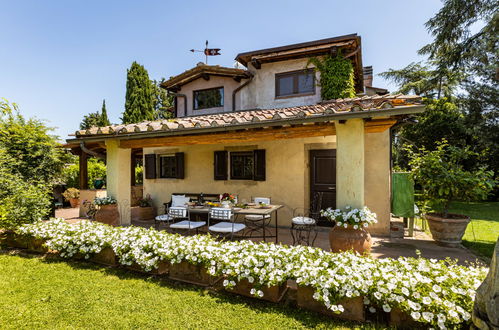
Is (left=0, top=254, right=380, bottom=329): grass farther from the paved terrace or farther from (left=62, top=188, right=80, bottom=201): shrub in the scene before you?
(left=62, top=188, right=80, bottom=201): shrub

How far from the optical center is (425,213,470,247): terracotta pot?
523 centimetres

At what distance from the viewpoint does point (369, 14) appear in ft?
24.3

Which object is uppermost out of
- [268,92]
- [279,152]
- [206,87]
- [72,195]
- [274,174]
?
[206,87]

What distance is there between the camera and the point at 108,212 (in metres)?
5.95

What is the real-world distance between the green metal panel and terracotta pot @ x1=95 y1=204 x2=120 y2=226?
7.37 meters

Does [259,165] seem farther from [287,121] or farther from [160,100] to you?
[160,100]

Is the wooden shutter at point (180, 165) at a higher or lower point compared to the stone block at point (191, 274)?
higher

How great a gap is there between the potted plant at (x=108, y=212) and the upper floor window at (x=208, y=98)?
5.43 metres

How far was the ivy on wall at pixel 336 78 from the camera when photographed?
7.56 m

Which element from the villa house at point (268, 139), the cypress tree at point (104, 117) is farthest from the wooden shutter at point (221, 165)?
the cypress tree at point (104, 117)

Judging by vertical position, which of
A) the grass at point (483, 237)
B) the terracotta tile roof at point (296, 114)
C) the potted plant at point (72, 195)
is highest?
the terracotta tile roof at point (296, 114)

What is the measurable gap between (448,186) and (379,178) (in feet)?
4.88

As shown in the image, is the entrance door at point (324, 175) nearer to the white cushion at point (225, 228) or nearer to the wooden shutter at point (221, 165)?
the wooden shutter at point (221, 165)

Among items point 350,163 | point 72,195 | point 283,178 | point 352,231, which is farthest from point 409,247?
point 72,195
